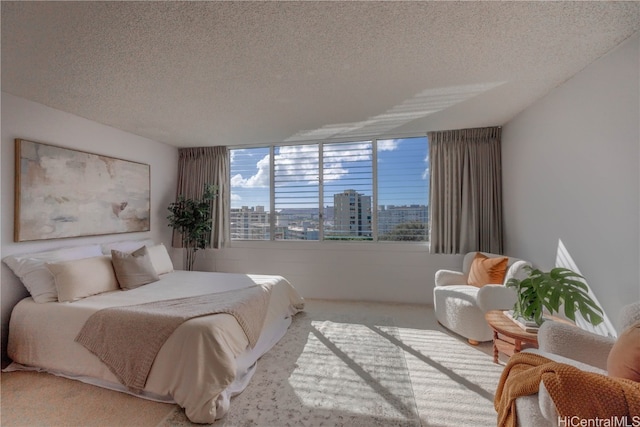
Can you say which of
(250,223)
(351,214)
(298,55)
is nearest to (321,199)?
(351,214)

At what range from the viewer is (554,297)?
1.74 metres

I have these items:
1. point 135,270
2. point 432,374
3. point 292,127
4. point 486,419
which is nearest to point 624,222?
point 486,419

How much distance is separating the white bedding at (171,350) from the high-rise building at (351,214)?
1.82 metres

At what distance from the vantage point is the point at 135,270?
2.85 metres

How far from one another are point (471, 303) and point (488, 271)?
0.48 m

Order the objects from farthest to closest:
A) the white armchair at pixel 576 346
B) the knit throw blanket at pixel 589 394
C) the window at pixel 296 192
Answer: the window at pixel 296 192, the white armchair at pixel 576 346, the knit throw blanket at pixel 589 394

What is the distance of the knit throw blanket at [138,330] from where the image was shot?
74.3 inches

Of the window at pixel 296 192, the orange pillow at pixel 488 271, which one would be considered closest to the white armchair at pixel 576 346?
the orange pillow at pixel 488 271

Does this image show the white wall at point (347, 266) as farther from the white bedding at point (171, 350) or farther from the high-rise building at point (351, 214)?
the white bedding at point (171, 350)

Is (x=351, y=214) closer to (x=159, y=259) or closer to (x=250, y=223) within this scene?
(x=250, y=223)

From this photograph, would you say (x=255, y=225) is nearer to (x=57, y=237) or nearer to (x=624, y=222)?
(x=57, y=237)

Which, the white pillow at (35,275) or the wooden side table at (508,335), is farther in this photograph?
the white pillow at (35,275)

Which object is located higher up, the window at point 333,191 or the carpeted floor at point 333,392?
the window at point 333,191

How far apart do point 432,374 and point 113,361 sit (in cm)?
247
